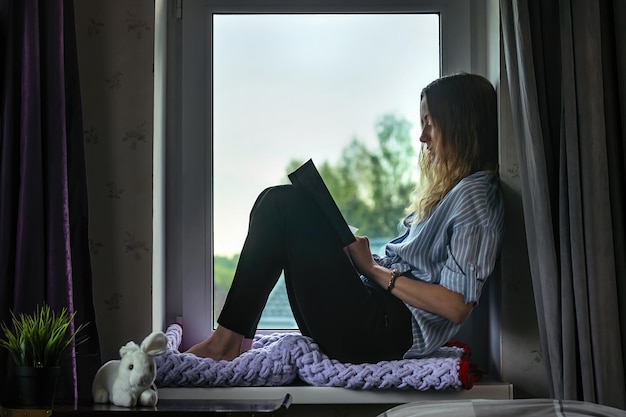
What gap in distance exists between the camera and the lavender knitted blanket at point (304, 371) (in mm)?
2170

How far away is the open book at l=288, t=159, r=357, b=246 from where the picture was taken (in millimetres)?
2303

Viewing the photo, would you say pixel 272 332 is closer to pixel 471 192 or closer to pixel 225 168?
pixel 225 168

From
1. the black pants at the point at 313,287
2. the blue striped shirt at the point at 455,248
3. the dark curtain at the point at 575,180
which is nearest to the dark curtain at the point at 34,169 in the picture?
the black pants at the point at 313,287

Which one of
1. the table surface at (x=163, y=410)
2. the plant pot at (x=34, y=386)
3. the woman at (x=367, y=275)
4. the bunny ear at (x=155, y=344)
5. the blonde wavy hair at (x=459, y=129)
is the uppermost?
the blonde wavy hair at (x=459, y=129)

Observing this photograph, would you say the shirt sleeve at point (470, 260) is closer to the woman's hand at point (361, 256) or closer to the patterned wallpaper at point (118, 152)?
the woman's hand at point (361, 256)

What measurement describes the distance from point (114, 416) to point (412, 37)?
1443 millimetres

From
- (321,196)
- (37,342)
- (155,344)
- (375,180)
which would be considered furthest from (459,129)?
(37,342)

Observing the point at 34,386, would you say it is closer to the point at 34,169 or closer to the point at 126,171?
the point at 34,169

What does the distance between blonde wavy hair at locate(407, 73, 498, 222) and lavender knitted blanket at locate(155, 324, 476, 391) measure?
43 centimetres

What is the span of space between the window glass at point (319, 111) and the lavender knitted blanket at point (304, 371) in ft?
1.07

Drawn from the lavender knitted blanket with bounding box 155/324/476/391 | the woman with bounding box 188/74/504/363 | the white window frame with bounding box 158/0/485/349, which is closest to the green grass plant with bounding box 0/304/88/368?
the lavender knitted blanket with bounding box 155/324/476/391

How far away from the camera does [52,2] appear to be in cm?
205

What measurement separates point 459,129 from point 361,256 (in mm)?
440

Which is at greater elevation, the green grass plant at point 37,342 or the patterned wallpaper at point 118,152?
the patterned wallpaper at point 118,152
